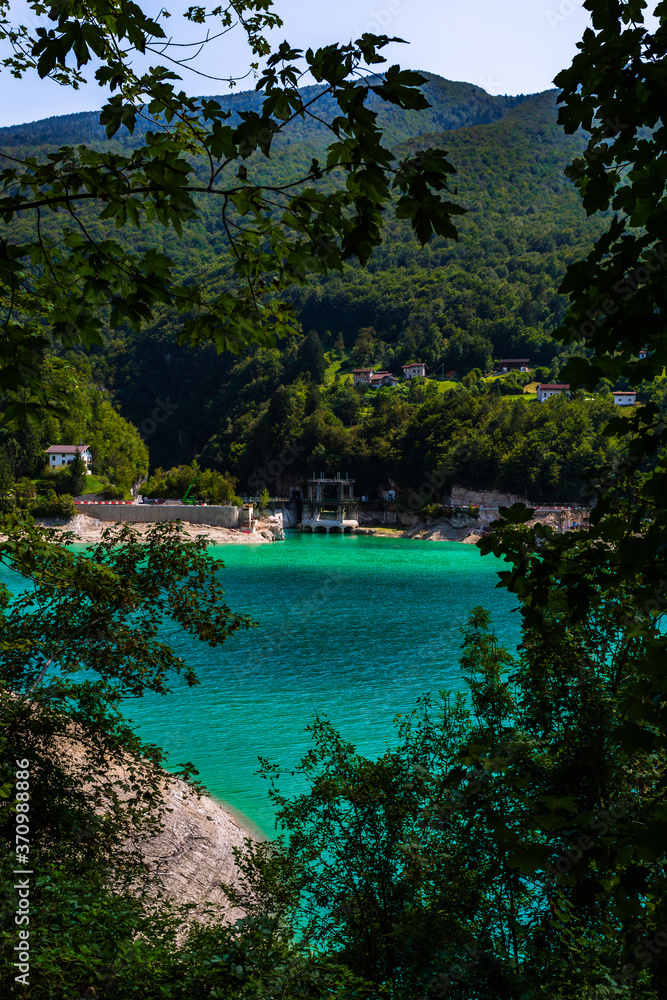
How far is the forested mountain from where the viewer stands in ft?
253

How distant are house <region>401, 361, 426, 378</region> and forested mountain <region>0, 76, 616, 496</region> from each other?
11.5 ft

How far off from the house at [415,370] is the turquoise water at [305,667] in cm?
5760

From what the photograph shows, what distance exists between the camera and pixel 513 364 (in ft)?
307

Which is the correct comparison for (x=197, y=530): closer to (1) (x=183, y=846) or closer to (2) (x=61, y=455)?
(2) (x=61, y=455)

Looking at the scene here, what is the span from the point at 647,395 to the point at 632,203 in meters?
73.9

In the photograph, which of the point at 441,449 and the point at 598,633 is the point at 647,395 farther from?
the point at 598,633

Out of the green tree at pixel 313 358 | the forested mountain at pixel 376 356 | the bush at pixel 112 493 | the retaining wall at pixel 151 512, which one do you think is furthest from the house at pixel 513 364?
the bush at pixel 112 493

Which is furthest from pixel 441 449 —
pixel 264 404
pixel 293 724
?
pixel 293 724

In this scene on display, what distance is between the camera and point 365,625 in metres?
26.1

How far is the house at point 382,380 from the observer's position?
311ft

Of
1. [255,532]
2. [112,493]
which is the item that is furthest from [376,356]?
[112,493]

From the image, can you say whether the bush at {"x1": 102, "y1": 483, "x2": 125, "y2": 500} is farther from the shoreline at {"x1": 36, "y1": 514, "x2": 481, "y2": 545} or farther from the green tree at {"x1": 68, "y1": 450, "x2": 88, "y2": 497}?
the shoreline at {"x1": 36, "y1": 514, "x2": 481, "y2": 545}

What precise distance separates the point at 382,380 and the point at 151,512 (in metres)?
47.9

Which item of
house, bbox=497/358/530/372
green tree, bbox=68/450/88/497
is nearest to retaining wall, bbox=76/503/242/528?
green tree, bbox=68/450/88/497
